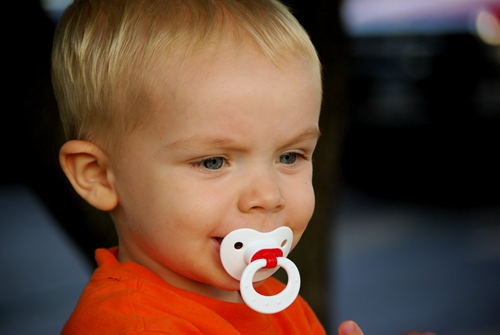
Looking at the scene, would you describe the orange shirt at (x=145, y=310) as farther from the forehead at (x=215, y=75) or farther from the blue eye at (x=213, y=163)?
the forehead at (x=215, y=75)

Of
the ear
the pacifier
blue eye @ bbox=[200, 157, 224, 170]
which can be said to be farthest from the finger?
the ear

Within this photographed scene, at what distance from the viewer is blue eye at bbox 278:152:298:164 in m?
1.46

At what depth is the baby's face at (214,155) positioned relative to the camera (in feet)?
4.36

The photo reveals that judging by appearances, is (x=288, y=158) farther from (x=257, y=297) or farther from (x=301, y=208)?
(x=257, y=297)

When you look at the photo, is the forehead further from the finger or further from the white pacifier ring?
the finger

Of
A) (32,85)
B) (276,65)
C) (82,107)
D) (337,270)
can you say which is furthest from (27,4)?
(337,270)

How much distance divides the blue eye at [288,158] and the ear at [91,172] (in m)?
0.38

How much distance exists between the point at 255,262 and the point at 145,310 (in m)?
0.24

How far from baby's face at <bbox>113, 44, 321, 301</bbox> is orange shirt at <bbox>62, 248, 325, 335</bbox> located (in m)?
0.07

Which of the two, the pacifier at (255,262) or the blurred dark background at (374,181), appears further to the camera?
the blurred dark background at (374,181)

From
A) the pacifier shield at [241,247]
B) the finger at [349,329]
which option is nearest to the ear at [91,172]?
the pacifier shield at [241,247]

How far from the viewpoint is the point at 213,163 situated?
4.50 feet

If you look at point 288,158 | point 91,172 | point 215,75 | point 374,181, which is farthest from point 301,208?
point 374,181

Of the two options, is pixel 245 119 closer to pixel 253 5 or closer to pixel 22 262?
pixel 253 5
